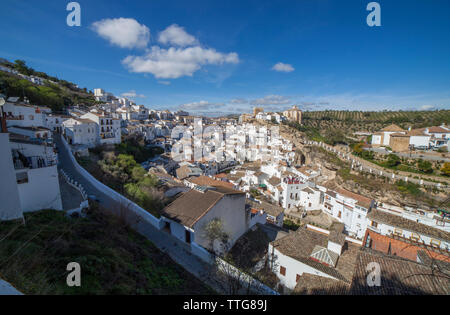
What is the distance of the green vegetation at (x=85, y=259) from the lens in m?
3.81

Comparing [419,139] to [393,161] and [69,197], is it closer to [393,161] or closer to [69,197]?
[393,161]

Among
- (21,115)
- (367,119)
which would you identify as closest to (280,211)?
(21,115)

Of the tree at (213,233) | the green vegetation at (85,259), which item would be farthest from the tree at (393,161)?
the green vegetation at (85,259)

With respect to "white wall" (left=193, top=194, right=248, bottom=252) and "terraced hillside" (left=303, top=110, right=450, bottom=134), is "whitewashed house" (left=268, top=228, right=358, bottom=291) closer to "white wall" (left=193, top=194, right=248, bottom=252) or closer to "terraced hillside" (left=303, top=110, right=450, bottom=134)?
"white wall" (left=193, top=194, right=248, bottom=252)

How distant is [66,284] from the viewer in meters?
3.91

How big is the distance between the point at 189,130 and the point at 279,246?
42543 millimetres

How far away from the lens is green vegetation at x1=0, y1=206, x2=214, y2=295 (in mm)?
3807

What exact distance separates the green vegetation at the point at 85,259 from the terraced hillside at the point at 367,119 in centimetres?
5861

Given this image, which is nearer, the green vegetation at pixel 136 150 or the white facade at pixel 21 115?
the white facade at pixel 21 115

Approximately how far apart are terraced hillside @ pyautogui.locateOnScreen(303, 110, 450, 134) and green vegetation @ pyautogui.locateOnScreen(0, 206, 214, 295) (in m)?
58.6

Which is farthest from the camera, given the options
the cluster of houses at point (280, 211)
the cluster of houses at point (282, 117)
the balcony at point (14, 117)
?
the cluster of houses at point (282, 117)

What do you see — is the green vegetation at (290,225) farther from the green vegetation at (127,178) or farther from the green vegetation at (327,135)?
the green vegetation at (327,135)
